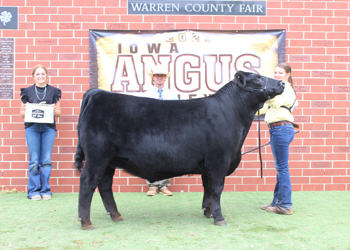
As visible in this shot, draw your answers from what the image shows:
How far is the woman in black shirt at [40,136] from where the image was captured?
190 inches

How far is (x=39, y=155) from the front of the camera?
16.2 ft

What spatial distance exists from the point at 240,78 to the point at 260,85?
0.77 feet

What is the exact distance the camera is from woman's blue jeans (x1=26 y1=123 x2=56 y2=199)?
15.8 ft

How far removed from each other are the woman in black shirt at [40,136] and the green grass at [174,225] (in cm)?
26

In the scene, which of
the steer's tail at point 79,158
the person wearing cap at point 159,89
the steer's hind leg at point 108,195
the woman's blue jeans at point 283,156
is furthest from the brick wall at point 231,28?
the steer's tail at point 79,158

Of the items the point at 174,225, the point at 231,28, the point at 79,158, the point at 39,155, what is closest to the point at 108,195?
the point at 79,158

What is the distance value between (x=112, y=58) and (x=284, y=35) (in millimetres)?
2768

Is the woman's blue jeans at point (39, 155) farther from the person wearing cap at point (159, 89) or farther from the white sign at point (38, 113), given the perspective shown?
the person wearing cap at point (159, 89)

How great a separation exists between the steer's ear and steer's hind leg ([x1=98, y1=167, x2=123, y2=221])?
172 centimetres

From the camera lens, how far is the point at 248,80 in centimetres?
371

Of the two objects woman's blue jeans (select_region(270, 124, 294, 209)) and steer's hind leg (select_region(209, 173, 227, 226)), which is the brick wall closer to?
woman's blue jeans (select_region(270, 124, 294, 209))

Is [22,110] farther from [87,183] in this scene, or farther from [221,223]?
[221,223]

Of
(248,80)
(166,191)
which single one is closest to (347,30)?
(248,80)

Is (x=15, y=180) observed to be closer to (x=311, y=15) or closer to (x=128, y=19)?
(x=128, y=19)
